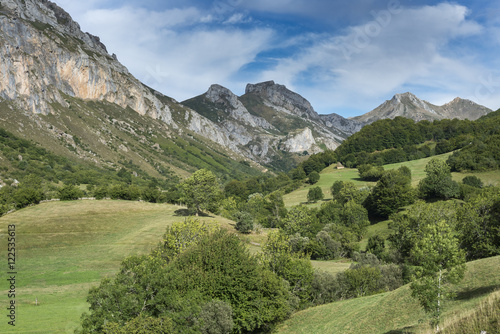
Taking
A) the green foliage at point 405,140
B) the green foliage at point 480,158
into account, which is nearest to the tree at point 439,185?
the green foliage at point 480,158

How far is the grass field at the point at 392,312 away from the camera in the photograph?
2423 cm

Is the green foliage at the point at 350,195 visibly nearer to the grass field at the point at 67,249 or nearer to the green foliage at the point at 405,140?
the green foliage at the point at 405,140

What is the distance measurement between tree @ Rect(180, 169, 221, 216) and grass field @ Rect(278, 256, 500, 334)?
2289 inches

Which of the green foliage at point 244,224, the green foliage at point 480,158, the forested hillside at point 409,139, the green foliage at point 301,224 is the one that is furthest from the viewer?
the forested hillside at point 409,139

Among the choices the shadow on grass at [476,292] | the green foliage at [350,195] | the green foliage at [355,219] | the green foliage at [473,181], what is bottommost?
the shadow on grass at [476,292]

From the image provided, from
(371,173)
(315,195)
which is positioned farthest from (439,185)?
(315,195)

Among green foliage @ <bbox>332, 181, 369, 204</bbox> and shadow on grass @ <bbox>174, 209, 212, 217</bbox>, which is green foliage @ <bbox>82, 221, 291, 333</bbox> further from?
green foliage @ <bbox>332, 181, 369, 204</bbox>

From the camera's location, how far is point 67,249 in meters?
63.9

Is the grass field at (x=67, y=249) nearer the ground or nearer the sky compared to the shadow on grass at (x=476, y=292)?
nearer the sky

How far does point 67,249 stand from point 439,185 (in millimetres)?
94324

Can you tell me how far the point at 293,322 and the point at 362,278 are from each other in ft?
44.7

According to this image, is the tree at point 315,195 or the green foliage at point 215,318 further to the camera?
the tree at point 315,195

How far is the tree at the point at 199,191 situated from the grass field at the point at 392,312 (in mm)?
58137

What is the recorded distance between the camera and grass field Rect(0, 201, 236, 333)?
34.3 meters
